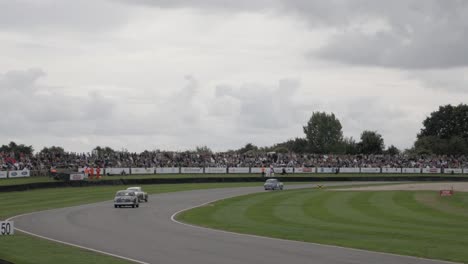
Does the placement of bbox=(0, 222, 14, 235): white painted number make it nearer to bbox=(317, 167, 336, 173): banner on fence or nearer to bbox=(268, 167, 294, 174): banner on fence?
bbox=(268, 167, 294, 174): banner on fence

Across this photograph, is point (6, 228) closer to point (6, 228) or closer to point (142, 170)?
point (6, 228)

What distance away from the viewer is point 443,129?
19162 cm

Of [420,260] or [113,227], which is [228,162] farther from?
[420,260]

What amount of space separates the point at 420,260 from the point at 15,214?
92.2ft

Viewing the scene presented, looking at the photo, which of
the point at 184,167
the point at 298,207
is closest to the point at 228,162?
the point at 184,167

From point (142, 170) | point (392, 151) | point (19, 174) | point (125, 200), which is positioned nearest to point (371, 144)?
point (392, 151)

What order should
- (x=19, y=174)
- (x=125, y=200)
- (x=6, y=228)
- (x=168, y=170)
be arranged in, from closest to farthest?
(x=6, y=228) → (x=125, y=200) → (x=19, y=174) → (x=168, y=170)

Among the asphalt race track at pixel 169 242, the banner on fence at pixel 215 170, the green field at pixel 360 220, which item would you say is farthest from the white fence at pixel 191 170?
the asphalt race track at pixel 169 242

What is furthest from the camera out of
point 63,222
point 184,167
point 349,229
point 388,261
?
point 184,167

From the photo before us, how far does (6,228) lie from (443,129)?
577 feet

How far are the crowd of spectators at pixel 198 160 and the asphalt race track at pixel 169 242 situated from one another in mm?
39836

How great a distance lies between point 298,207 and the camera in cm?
4712

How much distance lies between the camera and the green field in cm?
2550

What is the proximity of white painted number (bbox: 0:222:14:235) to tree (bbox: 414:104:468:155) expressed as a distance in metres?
157
